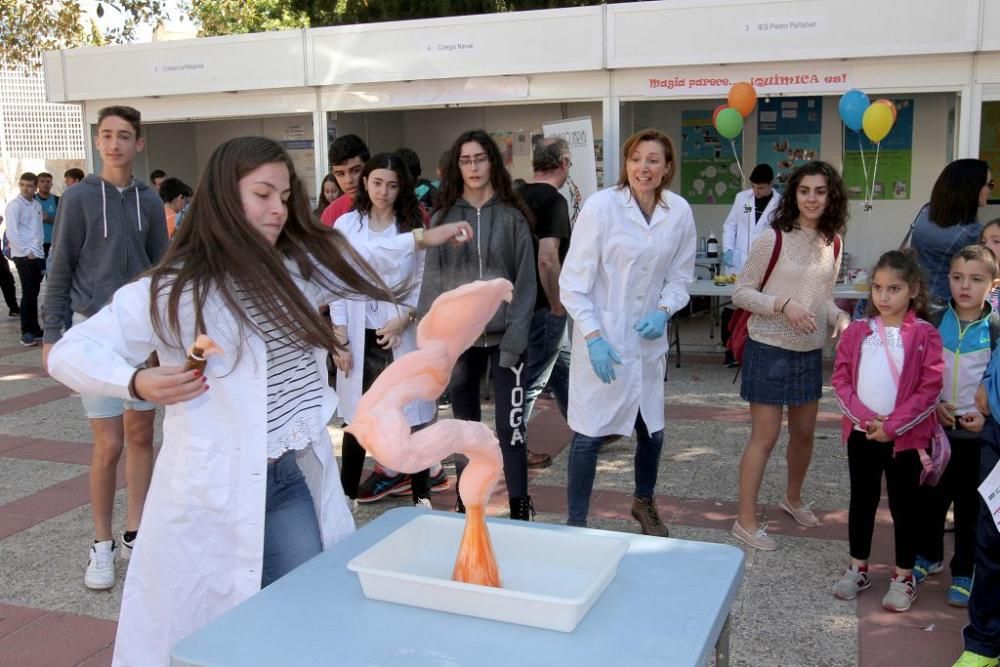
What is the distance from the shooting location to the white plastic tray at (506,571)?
1.78 m

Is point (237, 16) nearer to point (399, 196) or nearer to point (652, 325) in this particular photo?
point (399, 196)

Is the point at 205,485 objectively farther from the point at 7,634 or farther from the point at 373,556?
the point at 7,634

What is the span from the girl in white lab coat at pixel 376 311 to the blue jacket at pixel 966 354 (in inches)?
89.8

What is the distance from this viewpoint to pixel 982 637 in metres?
3.03

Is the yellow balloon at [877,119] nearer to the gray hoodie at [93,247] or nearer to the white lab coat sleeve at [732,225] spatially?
the white lab coat sleeve at [732,225]

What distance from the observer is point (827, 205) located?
402cm

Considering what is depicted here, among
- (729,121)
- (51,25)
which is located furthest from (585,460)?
(51,25)

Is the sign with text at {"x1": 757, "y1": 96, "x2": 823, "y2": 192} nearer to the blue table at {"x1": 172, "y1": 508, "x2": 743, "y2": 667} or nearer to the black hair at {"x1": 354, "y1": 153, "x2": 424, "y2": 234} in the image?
the black hair at {"x1": 354, "y1": 153, "x2": 424, "y2": 234}

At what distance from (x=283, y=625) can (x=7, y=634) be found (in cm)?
239

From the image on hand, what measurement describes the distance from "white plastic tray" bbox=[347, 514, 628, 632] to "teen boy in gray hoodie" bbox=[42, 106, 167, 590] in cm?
213

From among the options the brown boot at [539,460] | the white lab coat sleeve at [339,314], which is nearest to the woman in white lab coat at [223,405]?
the white lab coat sleeve at [339,314]

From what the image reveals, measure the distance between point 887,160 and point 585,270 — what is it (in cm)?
721

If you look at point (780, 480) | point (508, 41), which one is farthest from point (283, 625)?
point (508, 41)

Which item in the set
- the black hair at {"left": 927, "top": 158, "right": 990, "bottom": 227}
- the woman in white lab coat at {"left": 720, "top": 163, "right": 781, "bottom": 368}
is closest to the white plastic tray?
the black hair at {"left": 927, "top": 158, "right": 990, "bottom": 227}
